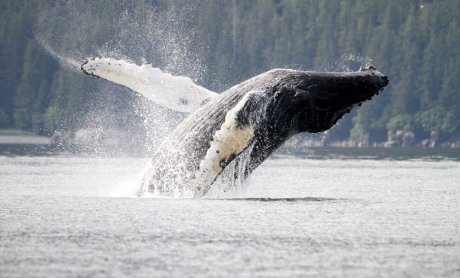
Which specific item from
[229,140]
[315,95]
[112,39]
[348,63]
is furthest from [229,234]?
[348,63]

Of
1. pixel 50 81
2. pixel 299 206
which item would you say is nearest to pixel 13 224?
pixel 299 206

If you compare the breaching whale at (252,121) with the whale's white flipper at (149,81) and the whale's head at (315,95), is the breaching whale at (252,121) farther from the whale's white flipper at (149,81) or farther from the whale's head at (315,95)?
the whale's white flipper at (149,81)

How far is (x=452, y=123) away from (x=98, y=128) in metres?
31.2

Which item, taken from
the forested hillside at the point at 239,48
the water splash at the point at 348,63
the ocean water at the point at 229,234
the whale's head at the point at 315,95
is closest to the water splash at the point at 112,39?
the forested hillside at the point at 239,48

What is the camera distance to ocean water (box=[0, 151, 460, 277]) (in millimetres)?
13633

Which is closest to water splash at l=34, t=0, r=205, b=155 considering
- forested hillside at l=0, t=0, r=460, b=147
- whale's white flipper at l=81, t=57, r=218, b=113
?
forested hillside at l=0, t=0, r=460, b=147

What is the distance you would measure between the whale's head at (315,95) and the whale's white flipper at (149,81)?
208 cm

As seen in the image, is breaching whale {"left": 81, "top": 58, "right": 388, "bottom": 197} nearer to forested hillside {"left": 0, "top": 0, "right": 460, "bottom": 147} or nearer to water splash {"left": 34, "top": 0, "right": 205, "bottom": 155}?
water splash {"left": 34, "top": 0, "right": 205, "bottom": 155}

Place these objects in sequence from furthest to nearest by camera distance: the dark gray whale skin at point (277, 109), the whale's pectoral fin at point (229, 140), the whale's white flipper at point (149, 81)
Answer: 1. the whale's white flipper at point (149, 81)
2. the dark gray whale skin at point (277, 109)
3. the whale's pectoral fin at point (229, 140)

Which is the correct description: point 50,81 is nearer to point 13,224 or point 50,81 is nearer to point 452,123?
point 452,123

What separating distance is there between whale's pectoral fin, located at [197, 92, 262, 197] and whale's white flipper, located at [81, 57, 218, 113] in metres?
2.28

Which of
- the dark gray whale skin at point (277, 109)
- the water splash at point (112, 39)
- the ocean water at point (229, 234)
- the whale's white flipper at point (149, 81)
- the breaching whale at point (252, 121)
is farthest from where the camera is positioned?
the water splash at point (112, 39)

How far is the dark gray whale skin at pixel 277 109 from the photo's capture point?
19.1 meters

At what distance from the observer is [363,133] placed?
4540 inches
